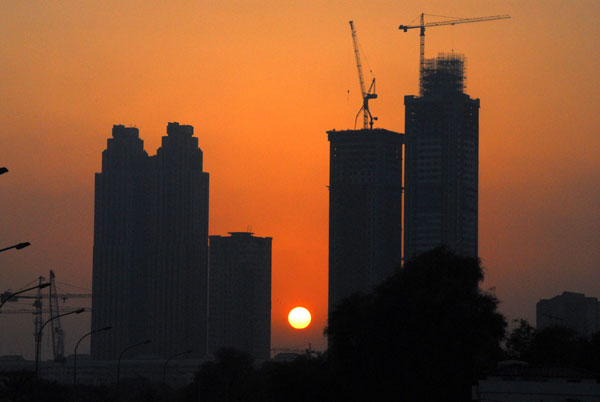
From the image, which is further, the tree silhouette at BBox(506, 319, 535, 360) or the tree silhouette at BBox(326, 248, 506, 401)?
the tree silhouette at BBox(506, 319, 535, 360)

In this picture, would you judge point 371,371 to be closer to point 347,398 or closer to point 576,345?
point 347,398

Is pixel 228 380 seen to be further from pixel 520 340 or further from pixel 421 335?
pixel 421 335

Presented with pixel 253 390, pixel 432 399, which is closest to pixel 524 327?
pixel 253 390

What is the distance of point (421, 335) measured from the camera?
92.8 metres

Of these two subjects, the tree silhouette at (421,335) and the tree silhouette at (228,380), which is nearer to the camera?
the tree silhouette at (421,335)

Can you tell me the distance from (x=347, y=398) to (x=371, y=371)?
4.74 metres

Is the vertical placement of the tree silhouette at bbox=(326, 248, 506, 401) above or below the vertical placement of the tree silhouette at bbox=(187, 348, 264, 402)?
above

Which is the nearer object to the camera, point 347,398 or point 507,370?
point 507,370

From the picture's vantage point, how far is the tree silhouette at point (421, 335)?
299ft

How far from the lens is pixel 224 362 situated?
19012cm

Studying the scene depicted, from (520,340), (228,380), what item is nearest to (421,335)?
(520,340)

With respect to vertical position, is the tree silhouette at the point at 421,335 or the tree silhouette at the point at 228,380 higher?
the tree silhouette at the point at 421,335

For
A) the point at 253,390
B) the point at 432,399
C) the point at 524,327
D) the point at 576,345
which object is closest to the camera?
the point at 432,399

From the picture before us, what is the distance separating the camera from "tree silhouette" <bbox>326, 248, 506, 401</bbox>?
91.1 metres
